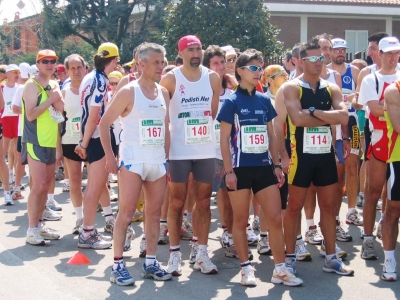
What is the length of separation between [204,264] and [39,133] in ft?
9.39

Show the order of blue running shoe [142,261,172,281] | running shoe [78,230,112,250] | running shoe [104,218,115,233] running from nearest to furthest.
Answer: blue running shoe [142,261,172,281] < running shoe [78,230,112,250] < running shoe [104,218,115,233]

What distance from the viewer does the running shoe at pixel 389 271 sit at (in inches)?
251

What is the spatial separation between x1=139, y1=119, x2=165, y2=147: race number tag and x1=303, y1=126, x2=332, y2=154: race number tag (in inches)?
55.7

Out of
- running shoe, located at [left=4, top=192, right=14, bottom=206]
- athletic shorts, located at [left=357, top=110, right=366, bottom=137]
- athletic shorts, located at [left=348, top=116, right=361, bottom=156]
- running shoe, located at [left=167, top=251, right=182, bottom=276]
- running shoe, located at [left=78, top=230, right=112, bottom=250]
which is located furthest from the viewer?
running shoe, located at [left=4, top=192, right=14, bottom=206]

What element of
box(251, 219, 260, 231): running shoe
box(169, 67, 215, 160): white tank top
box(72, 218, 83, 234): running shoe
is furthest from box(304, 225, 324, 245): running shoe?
box(72, 218, 83, 234): running shoe

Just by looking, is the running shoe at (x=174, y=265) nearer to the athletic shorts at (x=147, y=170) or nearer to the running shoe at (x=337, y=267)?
the athletic shorts at (x=147, y=170)

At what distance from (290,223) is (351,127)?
2.71m

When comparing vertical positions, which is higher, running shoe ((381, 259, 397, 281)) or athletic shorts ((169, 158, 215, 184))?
athletic shorts ((169, 158, 215, 184))

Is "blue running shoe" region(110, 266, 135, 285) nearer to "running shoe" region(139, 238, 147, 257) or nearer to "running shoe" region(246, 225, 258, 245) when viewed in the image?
"running shoe" region(139, 238, 147, 257)

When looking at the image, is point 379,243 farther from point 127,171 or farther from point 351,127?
point 127,171

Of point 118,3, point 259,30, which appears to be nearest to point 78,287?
point 259,30

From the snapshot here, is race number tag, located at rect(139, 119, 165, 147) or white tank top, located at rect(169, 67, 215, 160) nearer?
race number tag, located at rect(139, 119, 165, 147)

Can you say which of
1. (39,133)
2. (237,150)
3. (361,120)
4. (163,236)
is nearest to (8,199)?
(39,133)

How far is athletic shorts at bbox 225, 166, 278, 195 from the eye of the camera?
6.27m
